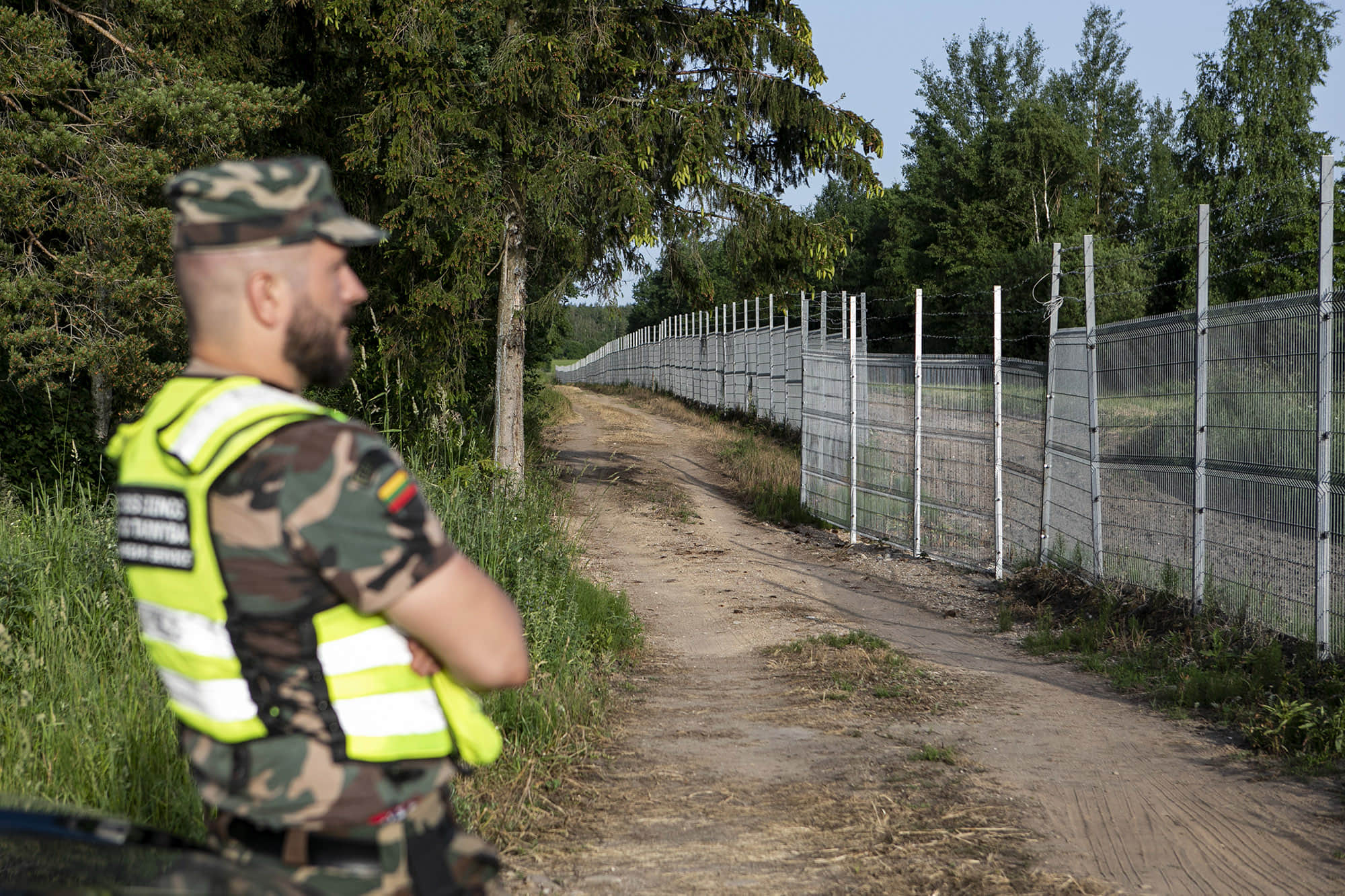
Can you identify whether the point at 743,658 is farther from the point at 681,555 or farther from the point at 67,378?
the point at 67,378

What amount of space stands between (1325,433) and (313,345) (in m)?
6.17

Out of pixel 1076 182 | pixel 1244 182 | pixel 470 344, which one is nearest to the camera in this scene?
pixel 470 344

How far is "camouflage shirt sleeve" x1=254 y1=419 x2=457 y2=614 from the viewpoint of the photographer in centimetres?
147

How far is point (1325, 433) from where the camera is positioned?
6293 millimetres

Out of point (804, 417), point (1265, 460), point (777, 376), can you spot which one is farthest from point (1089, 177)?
point (1265, 460)

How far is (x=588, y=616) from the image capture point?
782 cm

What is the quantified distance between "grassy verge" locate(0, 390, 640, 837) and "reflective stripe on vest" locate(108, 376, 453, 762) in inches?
95.9

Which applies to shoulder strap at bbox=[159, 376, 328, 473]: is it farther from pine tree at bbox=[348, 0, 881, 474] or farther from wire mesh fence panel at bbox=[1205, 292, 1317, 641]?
pine tree at bbox=[348, 0, 881, 474]

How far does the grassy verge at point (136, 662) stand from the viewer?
150 inches

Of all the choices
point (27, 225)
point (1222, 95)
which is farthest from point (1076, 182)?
point (27, 225)

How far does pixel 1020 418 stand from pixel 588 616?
16.0 ft

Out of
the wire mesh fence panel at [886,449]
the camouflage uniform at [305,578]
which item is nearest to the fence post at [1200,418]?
the wire mesh fence panel at [886,449]

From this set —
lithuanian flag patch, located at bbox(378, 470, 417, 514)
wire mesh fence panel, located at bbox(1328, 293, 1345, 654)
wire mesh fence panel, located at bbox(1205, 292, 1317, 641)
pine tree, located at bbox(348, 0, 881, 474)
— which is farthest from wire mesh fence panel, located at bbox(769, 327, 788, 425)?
lithuanian flag patch, located at bbox(378, 470, 417, 514)

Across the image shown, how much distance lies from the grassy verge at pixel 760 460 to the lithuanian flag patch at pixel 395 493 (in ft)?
43.8
